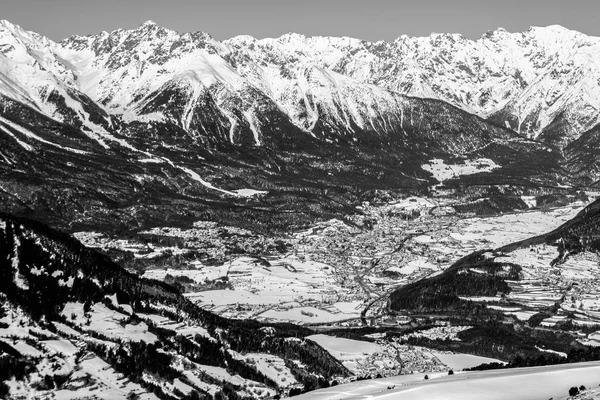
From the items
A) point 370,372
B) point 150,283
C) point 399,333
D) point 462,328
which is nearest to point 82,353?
point 370,372

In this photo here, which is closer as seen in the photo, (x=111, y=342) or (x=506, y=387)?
(x=506, y=387)

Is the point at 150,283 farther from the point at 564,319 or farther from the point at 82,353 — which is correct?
the point at 564,319

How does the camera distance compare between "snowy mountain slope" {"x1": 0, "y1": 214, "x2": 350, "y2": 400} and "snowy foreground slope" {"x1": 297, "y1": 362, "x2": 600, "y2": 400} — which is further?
"snowy mountain slope" {"x1": 0, "y1": 214, "x2": 350, "y2": 400}

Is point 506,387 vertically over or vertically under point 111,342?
under

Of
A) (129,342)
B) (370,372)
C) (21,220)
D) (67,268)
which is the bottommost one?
(370,372)

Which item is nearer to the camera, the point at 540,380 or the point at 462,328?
the point at 540,380

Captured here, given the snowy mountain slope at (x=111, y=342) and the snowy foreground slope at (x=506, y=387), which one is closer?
the snowy foreground slope at (x=506, y=387)

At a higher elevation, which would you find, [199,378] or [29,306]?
[29,306]

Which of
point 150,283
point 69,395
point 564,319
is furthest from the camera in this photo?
point 564,319

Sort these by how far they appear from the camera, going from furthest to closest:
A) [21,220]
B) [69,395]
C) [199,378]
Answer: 1. [21,220]
2. [199,378]
3. [69,395]
